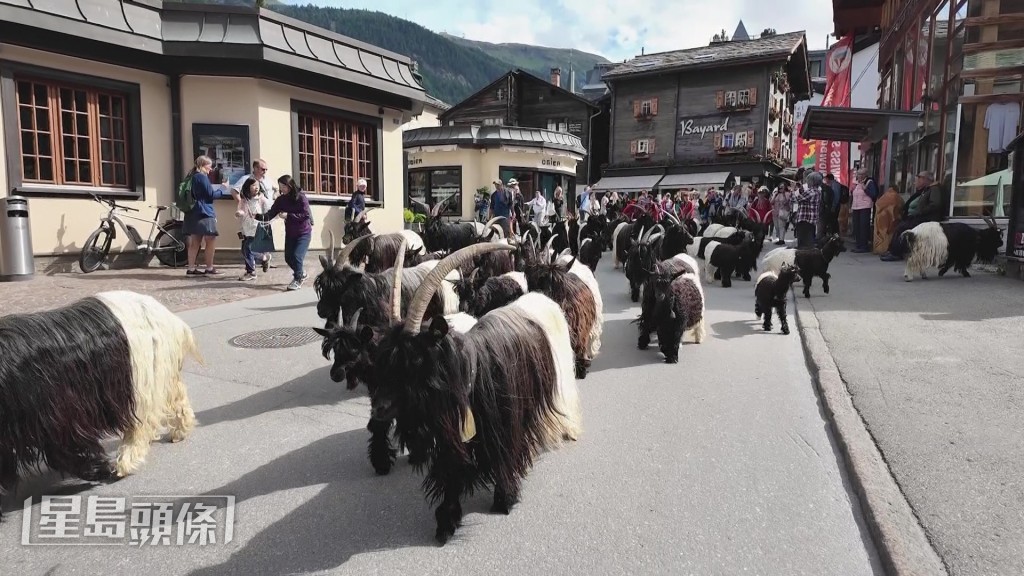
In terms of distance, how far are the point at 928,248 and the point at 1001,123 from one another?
415 centimetres

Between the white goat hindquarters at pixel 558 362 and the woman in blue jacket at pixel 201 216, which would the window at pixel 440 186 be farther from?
the white goat hindquarters at pixel 558 362

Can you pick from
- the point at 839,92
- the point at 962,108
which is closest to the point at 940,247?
the point at 962,108

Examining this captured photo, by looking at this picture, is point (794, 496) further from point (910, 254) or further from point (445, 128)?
point (445, 128)

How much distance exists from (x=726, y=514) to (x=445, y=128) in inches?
914

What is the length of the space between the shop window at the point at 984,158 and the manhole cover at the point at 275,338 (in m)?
12.1

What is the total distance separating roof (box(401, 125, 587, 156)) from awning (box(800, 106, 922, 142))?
10030mm

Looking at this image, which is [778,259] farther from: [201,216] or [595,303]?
[201,216]

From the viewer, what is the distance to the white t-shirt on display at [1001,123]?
1132 centimetres

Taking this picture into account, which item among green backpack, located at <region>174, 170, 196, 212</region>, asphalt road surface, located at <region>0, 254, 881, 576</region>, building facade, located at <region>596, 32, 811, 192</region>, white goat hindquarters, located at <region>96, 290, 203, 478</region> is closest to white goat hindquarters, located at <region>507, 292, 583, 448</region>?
asphalt road surface, located at <region>0, 254, 881, 576</region>

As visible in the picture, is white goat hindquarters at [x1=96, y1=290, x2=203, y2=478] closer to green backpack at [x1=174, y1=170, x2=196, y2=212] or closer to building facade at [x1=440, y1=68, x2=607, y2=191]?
green backpack at [x1=174, y1=170, x2=196, y2=212]

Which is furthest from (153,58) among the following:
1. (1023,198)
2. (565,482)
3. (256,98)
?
(1023,198)

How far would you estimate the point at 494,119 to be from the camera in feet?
130

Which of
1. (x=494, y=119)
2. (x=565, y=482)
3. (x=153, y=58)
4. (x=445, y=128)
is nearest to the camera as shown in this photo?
(x=565, y=482)

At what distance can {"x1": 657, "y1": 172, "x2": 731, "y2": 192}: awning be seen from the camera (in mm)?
33875
